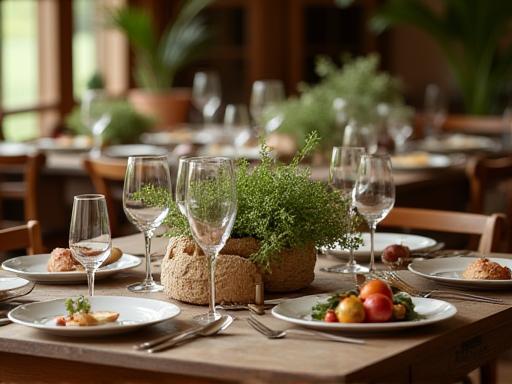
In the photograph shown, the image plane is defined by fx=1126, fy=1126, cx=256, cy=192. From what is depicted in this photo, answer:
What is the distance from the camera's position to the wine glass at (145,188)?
2111 mm

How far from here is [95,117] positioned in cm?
485

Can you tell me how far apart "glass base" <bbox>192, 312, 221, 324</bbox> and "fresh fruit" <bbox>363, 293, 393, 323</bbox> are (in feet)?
0.84

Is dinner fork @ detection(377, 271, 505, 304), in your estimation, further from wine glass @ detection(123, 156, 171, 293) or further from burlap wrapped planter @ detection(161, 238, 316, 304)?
wine glass @ detection(123, 156, 171, 293)

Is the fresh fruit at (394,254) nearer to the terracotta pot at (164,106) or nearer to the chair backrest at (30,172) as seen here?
the chair backrest at (30,172)

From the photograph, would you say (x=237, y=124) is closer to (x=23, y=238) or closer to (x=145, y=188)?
(x=23, y=238)

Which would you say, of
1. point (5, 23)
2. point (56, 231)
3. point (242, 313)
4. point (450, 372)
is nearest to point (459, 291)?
point (450, 372)

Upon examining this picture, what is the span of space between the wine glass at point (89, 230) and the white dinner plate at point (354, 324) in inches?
12.8

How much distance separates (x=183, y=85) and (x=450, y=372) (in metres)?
7.45

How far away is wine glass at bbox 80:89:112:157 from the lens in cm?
471

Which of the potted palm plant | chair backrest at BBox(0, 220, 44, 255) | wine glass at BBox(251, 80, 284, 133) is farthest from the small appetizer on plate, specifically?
the potted palm plant

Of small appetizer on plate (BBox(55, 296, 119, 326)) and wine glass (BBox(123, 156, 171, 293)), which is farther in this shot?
wine glass (BBox(123, 156, 171, 293))

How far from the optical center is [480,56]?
26.3 feet

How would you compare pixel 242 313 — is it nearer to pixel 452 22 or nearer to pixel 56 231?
pixel 56 231

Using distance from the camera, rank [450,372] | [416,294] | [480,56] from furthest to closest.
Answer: [480,56]
[416,294]
[450,372]
